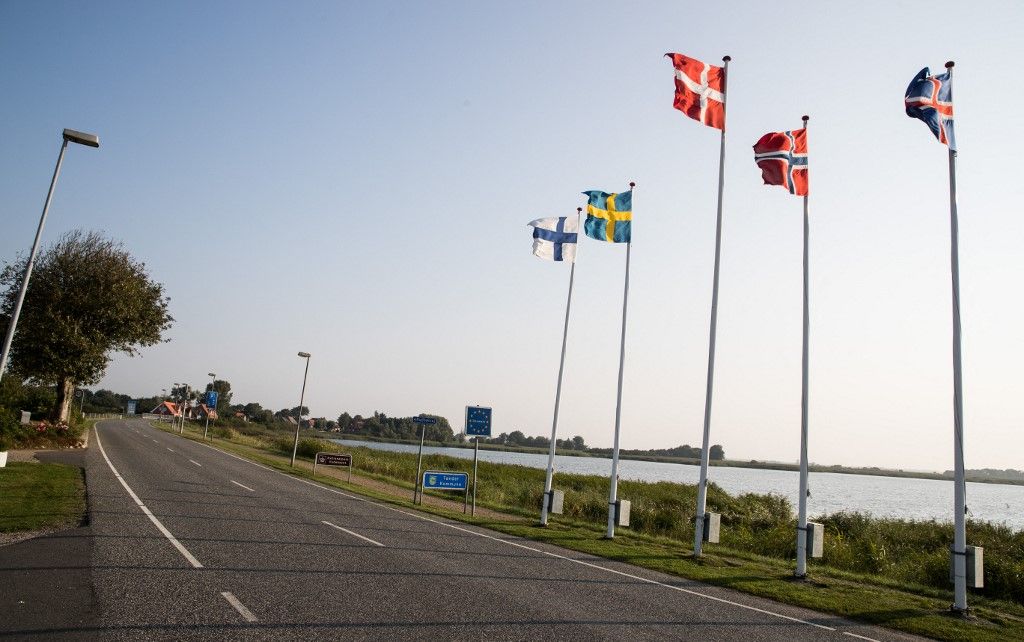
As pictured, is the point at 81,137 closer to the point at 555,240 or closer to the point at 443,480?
the point at 555,240

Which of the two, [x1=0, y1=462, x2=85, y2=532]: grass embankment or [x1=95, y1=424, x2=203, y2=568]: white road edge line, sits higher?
[x1=95, y1=424, x2=203, y2=568]: white road edge line

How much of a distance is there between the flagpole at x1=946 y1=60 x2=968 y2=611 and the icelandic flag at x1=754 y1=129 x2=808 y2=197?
10.1ft

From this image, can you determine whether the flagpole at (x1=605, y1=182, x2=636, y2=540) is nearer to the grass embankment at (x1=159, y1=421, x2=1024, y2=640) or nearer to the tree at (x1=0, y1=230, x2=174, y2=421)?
the grass embankment at (x1=159, y1=421, x2=1024, y2=640)

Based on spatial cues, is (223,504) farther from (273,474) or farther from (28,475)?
(273,474)

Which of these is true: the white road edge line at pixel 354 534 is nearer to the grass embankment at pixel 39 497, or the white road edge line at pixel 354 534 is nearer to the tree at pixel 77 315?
the grass embankment at pixel 39 497

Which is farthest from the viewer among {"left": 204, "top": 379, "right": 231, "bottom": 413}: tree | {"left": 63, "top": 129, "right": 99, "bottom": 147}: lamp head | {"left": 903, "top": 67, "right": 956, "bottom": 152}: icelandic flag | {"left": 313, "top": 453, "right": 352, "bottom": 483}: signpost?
{"left": 204, "top": 379, "right": 231, "bottom": 413}: tree

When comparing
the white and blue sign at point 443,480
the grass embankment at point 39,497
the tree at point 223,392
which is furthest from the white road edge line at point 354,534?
the tree at point 223,392

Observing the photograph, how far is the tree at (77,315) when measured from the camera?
36.8m

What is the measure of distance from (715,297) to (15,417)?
34.9 metres

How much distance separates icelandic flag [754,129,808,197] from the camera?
15297mm

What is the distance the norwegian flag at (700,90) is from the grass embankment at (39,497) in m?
17.2

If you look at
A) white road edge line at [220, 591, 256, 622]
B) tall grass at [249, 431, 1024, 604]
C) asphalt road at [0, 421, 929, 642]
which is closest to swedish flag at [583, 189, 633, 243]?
asphalt road at [0, 421, 929, 642]

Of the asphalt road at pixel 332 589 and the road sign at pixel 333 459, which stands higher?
the road sign at pixel 333 459

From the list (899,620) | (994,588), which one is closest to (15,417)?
(899,620)
